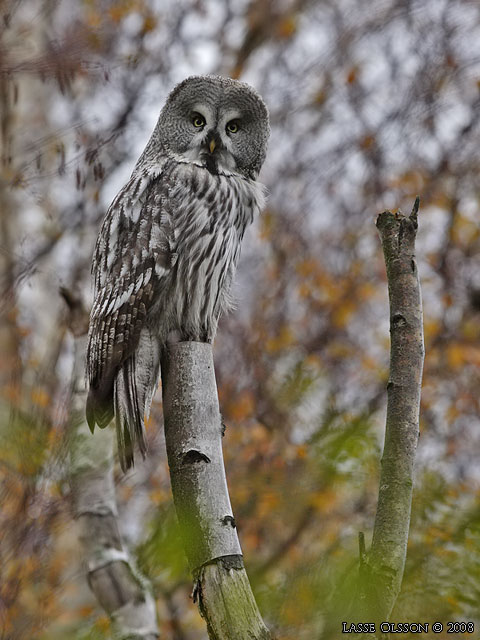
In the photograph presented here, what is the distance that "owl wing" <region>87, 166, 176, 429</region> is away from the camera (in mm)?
2529

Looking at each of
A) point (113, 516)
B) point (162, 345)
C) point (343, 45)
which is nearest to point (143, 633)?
point (113, 516)

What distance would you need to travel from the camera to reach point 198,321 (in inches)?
105

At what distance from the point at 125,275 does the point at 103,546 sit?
45.4 inches

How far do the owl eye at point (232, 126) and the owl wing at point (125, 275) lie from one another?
16.9 inches

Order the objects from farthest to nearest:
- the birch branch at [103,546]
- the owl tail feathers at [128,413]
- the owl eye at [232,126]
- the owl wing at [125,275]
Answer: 1. the owl eye at [232,126]
2. the birch branch at [103,546]
3. the owl wing at [125,275]
4. the owl tail feathers at [128,413]

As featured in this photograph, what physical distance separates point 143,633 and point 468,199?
248 inches

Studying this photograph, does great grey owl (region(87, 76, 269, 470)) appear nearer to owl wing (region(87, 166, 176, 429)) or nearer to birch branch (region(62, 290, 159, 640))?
owl wing (region(87, 166, 176, 429))

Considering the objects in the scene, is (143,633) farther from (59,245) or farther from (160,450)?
(59,245)

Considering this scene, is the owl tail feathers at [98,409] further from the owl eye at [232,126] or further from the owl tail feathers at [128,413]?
the owl eye at [232,126]

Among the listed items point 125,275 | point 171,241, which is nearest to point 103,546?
point 125,275

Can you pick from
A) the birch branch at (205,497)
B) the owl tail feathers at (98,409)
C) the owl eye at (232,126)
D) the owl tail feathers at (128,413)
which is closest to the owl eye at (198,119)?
the owl eye at (232,126)

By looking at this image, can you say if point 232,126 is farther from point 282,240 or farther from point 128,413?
point 282,240

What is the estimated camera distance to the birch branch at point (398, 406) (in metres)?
1.47

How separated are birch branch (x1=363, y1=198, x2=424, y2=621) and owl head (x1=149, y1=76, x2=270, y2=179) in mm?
1433
